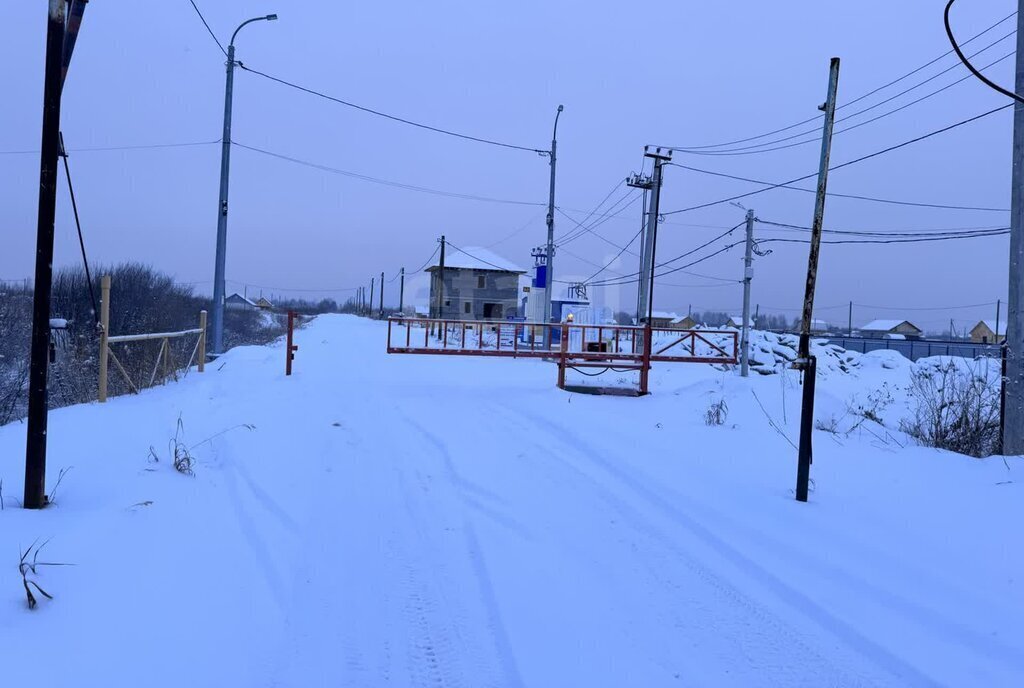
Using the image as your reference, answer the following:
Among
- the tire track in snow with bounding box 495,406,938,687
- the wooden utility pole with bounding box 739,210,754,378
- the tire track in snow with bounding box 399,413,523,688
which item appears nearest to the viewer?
the tire track in snow with bounding box 399,413,523,688

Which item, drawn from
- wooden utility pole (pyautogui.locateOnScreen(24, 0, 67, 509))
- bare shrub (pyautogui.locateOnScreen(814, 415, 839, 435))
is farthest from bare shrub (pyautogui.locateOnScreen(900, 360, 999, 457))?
wooden utility pole (pyautogui.locateOnScreen(24, 0, 67, 509))

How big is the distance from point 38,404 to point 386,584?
9.15ft

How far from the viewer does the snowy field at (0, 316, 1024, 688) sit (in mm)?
3523

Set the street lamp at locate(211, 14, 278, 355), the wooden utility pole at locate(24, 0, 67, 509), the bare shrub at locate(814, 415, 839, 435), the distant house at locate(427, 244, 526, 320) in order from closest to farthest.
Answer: the wooden utility pole at locate(24, 0, 67, 509)
the bare shrub at locate(814, 415, 839, 435)
the street lamp at locate(211, 14, 278, 355)
the distant house at locate(427, 244, 526, 320)

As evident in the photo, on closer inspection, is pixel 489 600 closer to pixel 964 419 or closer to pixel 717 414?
pixel 717 414

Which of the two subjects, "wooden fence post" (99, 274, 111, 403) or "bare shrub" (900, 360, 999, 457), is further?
"wooden fence post" (99, 274, 111, 403)

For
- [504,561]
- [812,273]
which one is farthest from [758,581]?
[812,273]

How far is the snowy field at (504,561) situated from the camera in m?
3.52

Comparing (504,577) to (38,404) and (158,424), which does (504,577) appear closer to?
(38,404)

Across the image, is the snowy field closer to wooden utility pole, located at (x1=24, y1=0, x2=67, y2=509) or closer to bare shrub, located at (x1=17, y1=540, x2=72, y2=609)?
bare shrub, located at (x1=17, y1=540, x2=72, y2=609)

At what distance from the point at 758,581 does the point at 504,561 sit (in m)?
1.67

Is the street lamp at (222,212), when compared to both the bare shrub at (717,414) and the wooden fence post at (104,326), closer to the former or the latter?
the wooden fence post at (104,326)

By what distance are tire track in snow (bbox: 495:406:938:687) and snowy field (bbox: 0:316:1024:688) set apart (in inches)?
0.7

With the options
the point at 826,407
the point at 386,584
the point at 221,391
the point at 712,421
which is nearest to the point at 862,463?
the point at 712,421
